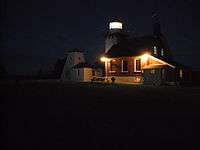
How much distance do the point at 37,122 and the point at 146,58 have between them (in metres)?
36.2

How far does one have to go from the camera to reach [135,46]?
4828cm

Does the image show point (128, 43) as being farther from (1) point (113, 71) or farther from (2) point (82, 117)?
(2) point (82, 117)

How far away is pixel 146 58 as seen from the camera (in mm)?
43719

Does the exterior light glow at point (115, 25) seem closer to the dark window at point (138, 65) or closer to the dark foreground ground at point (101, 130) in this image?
the dark window at point (138, 65)

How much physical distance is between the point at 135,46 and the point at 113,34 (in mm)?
6748

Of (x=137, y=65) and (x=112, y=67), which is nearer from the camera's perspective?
(x=137, y=65)

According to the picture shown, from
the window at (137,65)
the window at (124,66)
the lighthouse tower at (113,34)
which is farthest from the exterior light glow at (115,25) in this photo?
the window at (137,65)

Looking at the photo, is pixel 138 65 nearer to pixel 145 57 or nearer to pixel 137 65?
pixel 137 65

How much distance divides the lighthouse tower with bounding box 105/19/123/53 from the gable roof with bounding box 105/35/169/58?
1318mm

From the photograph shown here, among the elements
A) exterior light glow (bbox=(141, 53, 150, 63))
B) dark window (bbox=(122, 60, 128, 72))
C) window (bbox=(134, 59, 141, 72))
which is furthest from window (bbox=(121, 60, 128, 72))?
exterior light glow (bbox=(141, 53, 150, 63))

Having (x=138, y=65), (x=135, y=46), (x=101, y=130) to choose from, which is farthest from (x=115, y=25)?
(x=101, y=130)

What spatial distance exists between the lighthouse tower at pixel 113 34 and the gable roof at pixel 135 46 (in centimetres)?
132

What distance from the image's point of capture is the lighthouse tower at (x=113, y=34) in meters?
53.0

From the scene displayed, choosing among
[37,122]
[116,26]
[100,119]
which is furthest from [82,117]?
[116,26]
